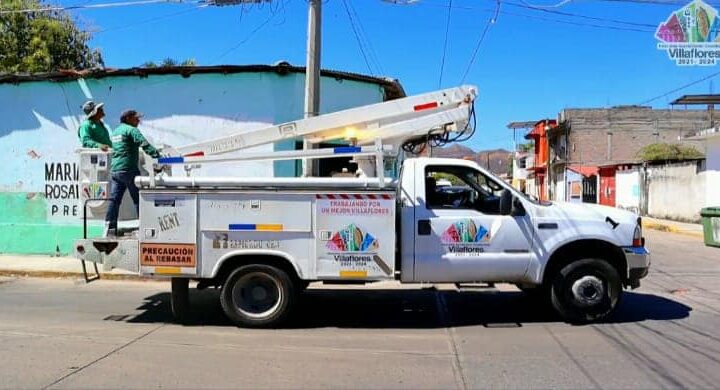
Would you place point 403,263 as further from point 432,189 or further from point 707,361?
point 707,361

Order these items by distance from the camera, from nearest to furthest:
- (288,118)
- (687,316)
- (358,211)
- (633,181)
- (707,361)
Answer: (707,361) → (358,211) → (687,316) → (288,118) → (633,181)

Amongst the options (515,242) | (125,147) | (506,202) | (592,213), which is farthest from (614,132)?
(125,147)

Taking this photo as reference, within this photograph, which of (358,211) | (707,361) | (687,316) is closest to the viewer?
(707,361)

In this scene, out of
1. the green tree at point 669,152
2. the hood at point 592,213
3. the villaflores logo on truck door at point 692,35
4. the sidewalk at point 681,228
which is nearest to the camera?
the hood at point 592,213

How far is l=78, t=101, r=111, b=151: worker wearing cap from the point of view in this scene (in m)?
8.36

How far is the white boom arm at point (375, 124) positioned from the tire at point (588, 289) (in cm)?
237

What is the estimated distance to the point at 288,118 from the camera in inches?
483

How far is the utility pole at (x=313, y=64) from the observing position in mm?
10688

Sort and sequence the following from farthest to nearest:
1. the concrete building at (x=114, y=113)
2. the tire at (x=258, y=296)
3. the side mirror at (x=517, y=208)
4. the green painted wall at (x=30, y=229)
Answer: the green painted wall at (x=30, y=229), the concrete building at (x=114, y=113), the side mirror at (x=517, y=208), the tire at (x=258, y=296)

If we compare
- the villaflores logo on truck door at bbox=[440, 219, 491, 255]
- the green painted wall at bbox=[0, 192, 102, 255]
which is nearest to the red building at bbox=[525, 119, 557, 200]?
the green painted wall at bbox=[0, 192, 102, 255]

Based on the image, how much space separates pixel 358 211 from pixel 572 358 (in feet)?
8.98

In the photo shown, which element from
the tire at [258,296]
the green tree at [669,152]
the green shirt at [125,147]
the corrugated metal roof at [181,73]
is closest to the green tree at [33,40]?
the corrugated metal roof at [181,73]

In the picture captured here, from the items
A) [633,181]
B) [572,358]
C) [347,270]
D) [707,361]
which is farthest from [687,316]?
[633,181]

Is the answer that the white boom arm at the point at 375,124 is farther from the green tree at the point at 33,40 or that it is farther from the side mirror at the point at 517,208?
the green tree at the point at 33,40
